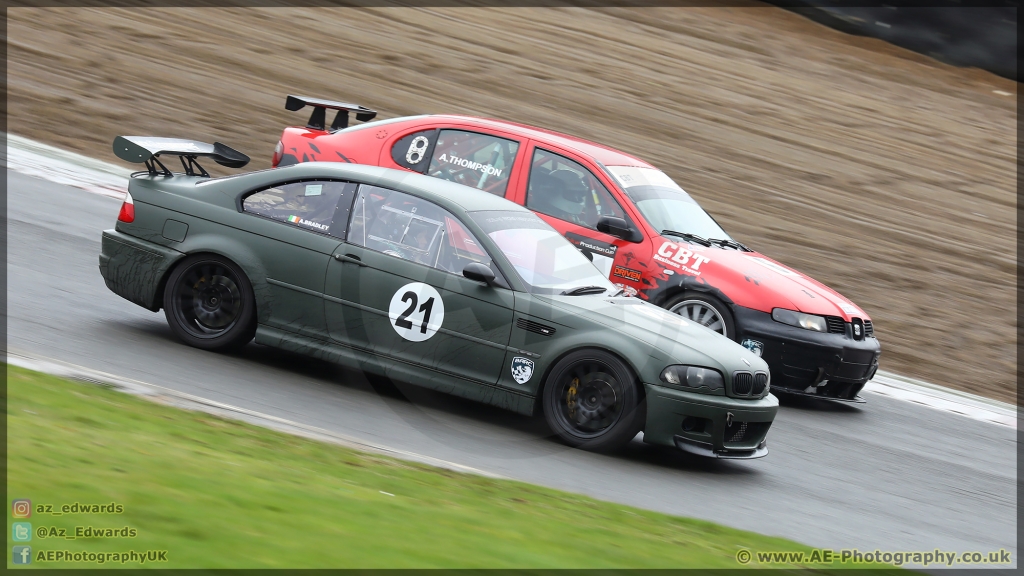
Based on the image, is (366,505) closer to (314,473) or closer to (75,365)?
(314,473)

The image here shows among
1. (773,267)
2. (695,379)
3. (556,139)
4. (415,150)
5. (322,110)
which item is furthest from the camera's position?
(322,110)

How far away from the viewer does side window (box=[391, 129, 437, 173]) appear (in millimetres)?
9867

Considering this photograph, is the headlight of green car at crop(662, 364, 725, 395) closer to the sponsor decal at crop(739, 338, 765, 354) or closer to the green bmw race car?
the green bmw race car

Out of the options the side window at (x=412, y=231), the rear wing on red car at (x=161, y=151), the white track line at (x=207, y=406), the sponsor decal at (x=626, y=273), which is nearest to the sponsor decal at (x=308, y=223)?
the side window at (x=412, y=231)

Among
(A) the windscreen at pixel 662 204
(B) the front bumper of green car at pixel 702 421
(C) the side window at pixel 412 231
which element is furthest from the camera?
(A) the windscreen at pixel 662 204

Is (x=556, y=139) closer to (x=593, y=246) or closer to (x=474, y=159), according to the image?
(x=474, y=159)

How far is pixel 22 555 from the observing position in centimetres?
360

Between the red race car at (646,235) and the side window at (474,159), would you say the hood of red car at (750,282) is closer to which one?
the red race car at (646,235)

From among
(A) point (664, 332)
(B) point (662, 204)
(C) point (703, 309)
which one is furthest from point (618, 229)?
(A) point (664, 332)

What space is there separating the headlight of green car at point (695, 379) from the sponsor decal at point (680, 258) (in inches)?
89.5

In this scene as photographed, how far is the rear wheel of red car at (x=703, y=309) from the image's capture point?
9117 mm

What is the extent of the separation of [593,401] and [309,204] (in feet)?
7.92

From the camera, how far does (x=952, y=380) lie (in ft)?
36.3

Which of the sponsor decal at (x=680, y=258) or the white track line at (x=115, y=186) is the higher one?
the sponsor decal at (x=680, y=258)
